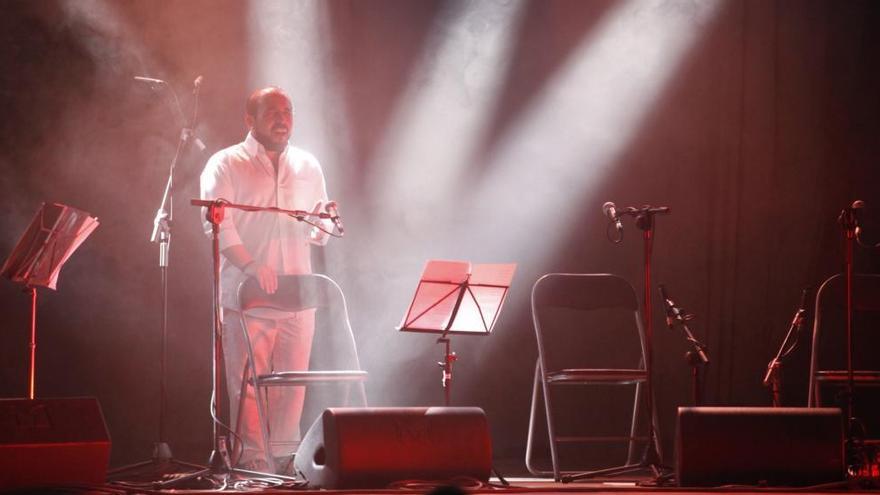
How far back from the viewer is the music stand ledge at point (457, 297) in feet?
14.3

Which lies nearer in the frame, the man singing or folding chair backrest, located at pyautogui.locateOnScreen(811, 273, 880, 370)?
the man singing

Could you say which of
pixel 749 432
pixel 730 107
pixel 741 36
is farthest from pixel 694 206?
pixel 749 432

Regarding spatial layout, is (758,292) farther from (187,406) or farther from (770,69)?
(187,406)

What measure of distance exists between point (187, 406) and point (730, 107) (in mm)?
3482

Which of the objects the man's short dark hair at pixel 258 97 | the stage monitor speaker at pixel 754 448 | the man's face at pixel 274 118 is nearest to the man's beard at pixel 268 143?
the man's face at pixel 274 118

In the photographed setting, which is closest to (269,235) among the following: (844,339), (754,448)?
A: (754,448)

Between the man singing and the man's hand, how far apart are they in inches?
3.7

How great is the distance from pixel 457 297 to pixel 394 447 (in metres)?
1.00

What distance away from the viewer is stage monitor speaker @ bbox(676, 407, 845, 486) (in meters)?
3.61

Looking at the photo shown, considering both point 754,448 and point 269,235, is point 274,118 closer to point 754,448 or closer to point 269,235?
point 269,235

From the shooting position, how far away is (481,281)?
443 cm

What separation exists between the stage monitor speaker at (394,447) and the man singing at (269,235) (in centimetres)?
121

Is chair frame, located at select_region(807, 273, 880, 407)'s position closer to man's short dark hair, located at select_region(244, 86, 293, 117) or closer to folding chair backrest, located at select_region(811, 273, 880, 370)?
folding chair backrest, located at select_region(811, 273, 880, 370)

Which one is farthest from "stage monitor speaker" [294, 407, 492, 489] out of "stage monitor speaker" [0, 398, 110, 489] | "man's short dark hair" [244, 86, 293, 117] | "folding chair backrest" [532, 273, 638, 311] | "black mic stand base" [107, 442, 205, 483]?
"man's short dark hair" [244, 86, 293, 117]
